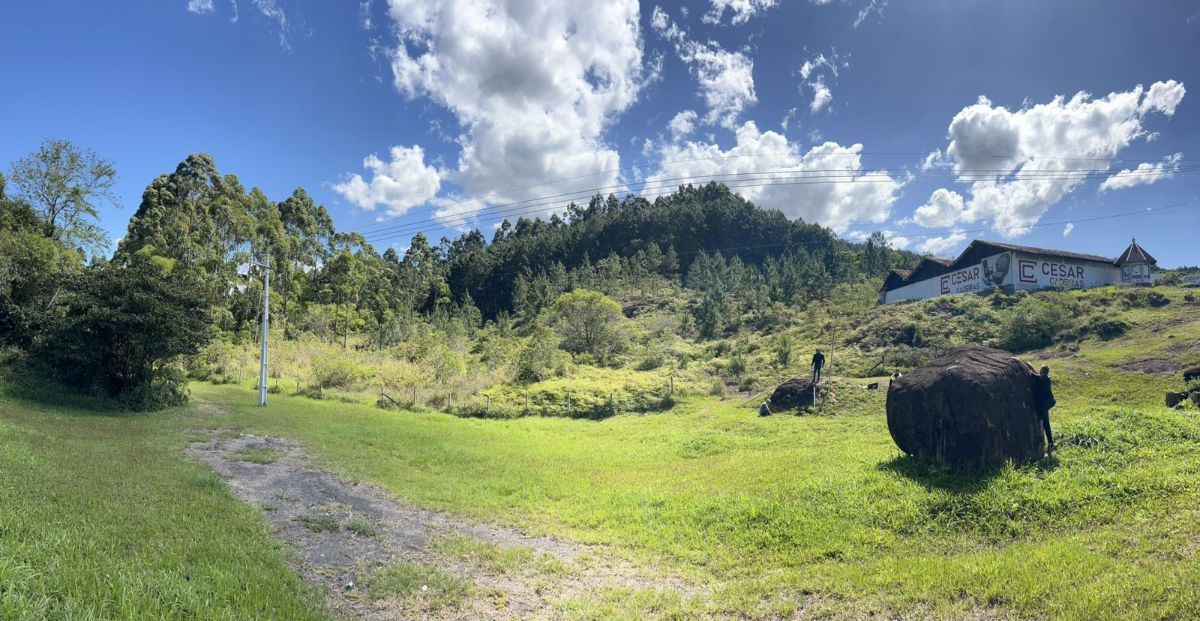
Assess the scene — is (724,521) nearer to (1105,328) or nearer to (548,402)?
(548,402)

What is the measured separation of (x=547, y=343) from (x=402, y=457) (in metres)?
24.9

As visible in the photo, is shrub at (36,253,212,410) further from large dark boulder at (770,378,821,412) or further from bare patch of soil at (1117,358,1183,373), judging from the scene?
bare patch of soil at (1117,358,1183,373)

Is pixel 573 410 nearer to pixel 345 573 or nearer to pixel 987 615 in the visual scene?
pixel 345 573

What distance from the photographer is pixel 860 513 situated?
26.7ft

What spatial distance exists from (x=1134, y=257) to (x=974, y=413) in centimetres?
5619

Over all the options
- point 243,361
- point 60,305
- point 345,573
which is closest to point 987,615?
point 345,573

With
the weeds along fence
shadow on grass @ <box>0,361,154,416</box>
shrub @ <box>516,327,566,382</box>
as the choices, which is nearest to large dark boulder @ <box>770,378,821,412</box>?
the weeds along fence

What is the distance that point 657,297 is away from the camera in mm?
68375

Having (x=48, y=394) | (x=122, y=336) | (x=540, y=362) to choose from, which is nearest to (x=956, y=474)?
(x=122, y=336)

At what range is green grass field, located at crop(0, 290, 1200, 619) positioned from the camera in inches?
195

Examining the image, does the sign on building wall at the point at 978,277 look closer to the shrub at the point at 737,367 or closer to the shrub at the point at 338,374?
the shrub at the point at 737,367

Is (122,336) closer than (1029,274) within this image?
Yes

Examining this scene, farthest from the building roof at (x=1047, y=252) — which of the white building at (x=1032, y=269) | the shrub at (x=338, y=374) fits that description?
the shrub at (x=338, y=374)

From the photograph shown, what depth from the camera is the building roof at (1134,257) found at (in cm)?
4753
